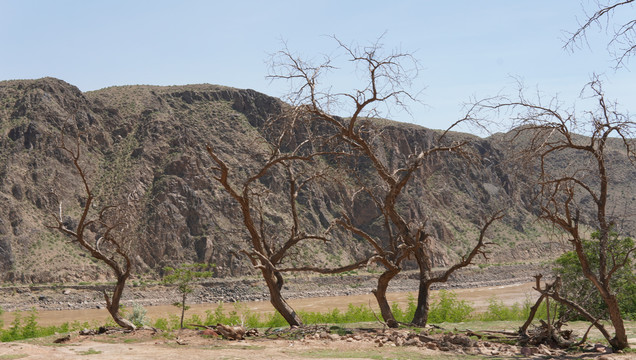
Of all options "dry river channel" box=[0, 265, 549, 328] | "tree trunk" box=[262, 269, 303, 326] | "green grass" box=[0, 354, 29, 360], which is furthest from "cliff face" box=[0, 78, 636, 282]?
"green grass" box=[0, 354, 29, 360]

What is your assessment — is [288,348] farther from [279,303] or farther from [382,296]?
[382,296]

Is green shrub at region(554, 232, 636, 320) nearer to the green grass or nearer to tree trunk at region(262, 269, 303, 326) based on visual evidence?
tree trunk at region(262, 269, 303, 326)

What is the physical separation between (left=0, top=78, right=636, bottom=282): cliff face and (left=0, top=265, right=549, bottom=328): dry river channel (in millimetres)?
5643

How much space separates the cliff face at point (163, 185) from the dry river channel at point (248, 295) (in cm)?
564

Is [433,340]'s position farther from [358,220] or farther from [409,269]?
[358,220]

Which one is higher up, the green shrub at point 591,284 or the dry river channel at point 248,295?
the green shrub at point 591,284

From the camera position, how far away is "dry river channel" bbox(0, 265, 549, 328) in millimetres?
47969

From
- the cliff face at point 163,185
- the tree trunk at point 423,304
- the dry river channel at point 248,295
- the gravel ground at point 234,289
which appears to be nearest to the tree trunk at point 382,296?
the tree trunk at point 423,304

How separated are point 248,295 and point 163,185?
2389cm

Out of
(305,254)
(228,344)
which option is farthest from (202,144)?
(228,344)

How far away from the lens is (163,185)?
78.4 metres

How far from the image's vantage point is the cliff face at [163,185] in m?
65.0

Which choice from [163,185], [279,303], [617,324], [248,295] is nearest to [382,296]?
[279,303]

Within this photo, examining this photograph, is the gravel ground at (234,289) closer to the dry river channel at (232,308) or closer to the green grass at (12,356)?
the dry river channel at (232,308)
